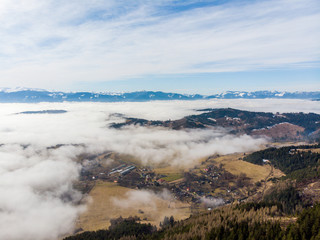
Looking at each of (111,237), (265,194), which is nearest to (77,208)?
(111,237)

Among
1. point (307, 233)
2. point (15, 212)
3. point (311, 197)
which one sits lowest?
point (15, 212)

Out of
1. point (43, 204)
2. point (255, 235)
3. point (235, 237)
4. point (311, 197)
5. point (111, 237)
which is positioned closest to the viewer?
point (255, 235)

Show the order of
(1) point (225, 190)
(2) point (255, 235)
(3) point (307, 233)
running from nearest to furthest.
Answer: (3) point (307, 233) < (2) point (255, 235) < (1) point (225, 190)

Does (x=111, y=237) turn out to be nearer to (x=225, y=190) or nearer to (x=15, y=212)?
(x=15, y=212)

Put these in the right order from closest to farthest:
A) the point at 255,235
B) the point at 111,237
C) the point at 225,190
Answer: the point at 255,235 → the point at 111,237 → the point at 225,190

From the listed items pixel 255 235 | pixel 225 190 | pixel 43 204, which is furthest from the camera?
pixel 225 190

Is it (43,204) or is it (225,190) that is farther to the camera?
(225,190)

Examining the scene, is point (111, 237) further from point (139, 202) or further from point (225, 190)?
point (225, 190)

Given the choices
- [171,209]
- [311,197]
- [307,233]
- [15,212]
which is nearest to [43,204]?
[15,212]

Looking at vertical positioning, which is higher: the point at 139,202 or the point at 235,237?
the point at 235,237
